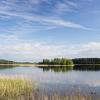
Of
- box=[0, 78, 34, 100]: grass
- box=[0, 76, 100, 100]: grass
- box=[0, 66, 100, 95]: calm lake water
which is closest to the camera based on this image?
box=[0, 76, 100, 100]: grass

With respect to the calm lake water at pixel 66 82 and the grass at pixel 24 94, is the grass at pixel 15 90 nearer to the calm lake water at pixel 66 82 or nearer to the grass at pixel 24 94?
the grass at pixel 24 94

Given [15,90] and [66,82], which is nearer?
[15,90]

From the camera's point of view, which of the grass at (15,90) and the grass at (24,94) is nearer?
the grass at (24,94)

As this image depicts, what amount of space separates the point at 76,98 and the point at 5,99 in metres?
4.34

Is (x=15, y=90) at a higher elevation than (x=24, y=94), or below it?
higher

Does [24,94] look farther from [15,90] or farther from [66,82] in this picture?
[66,82]

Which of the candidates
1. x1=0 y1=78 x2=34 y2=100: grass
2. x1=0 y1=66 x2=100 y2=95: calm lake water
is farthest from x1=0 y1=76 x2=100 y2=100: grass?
x1=0 y1=66 x2=100 y2=95: calm lake water

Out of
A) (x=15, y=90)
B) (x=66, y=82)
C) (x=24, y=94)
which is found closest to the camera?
(x=24, y=94)

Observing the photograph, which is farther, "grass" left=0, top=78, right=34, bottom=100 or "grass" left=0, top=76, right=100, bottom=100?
"grass" left=0, top=78, right=34, bottom=100

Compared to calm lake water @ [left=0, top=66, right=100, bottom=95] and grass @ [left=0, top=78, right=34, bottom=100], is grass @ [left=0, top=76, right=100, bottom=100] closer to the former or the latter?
grass @ [left=0, top=78, right=34, bottom=100]

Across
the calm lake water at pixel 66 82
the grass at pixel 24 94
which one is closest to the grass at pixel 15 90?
the grass at pixel 24 94

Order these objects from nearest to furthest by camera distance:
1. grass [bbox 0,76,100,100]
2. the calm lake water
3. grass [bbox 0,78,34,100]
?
1. grass [bbox 0,76,100,100]
2. grass [bbox 0,78,34,100]
3. the calm lake water

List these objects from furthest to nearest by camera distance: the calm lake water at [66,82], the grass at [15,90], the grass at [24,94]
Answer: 1. the calm lake water at [66,82]
2. the grass at [15,90]
3. the grass at [24,94]

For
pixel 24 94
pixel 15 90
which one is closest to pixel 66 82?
pixel 15 90
